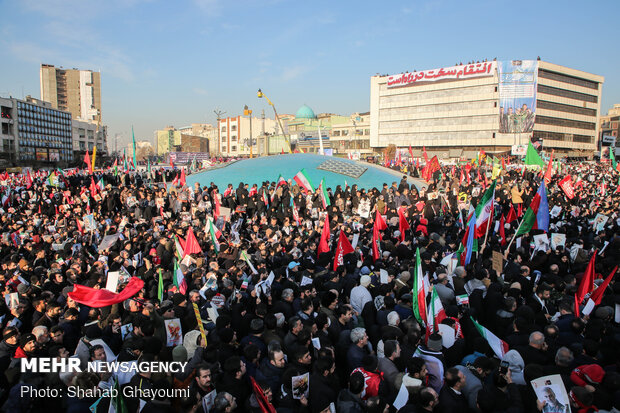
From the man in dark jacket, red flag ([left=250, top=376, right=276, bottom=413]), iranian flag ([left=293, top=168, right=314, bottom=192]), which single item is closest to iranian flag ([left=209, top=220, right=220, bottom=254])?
red flag ([left=250, top=376, right=276, bottom=413])

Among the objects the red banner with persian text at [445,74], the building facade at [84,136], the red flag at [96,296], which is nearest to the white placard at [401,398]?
the red flag at [96,296]

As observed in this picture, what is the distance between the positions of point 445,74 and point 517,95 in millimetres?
12432

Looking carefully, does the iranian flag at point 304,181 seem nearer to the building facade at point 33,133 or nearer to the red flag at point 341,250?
the red flag at point 341,250

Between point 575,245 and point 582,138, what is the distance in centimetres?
8175

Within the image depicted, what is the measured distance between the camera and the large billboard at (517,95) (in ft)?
219

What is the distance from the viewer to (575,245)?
886cm

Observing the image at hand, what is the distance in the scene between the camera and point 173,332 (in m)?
5.28

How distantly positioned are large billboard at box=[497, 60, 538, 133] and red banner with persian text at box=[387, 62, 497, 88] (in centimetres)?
197

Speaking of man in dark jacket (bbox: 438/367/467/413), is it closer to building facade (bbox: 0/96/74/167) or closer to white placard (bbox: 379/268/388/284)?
white placard (bbox: 379/268/388/284)

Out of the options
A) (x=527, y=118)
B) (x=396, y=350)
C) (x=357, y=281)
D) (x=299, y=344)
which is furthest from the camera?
(x=527, y=118)

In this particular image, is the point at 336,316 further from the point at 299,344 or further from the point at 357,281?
the point at 357,281

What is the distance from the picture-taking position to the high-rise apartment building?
391 ft

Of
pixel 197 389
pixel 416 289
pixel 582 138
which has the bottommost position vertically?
pixel 197 389

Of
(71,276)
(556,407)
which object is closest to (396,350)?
(556,407)
